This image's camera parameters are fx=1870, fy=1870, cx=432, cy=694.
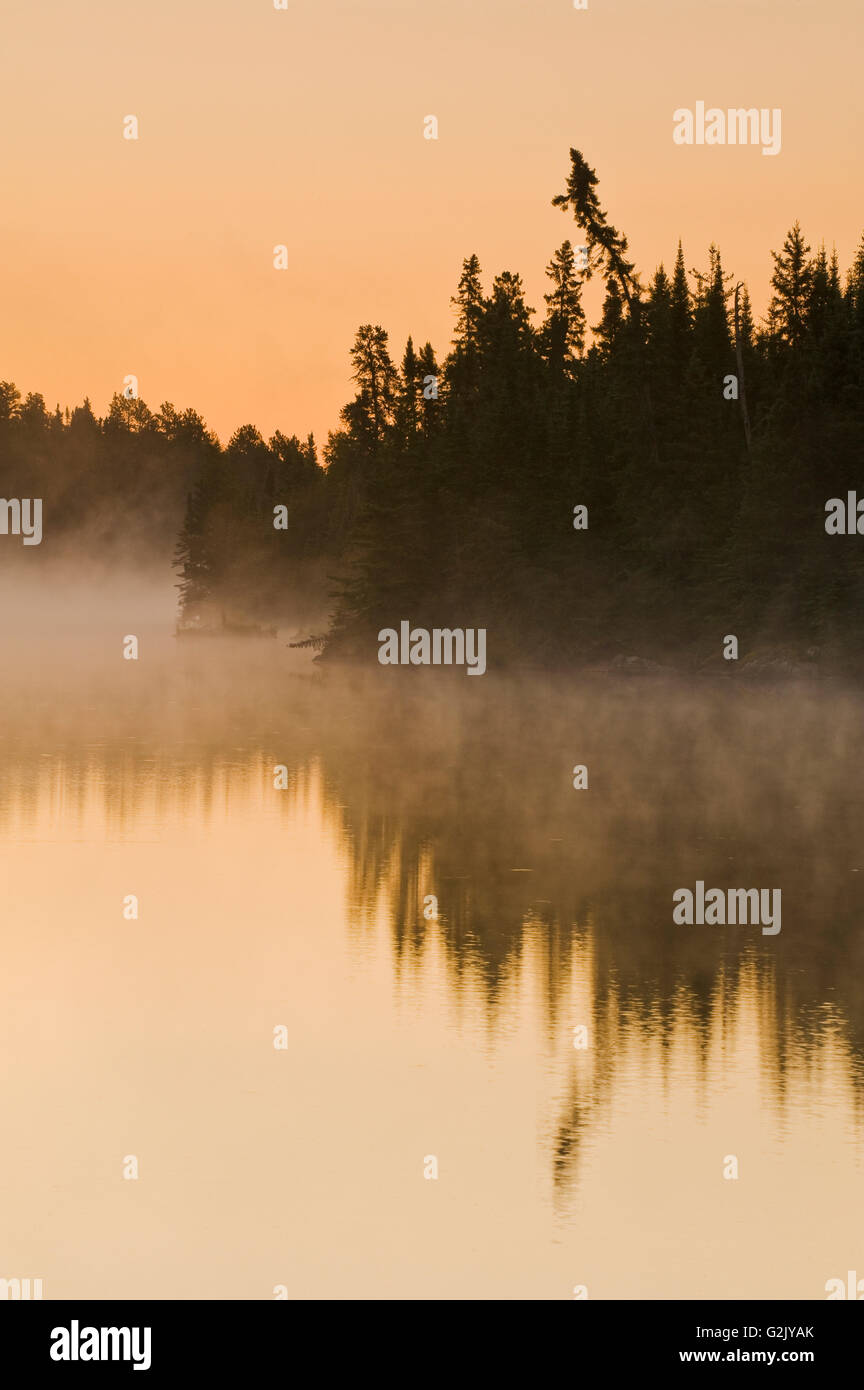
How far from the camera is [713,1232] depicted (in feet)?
37.4

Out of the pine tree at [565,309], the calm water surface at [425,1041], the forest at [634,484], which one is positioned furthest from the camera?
the pine tree at [565,309]

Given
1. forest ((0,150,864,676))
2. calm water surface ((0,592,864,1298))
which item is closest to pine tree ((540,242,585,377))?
forest ((0,150,864,676))

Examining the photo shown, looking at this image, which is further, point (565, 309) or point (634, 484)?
point (565, 309)

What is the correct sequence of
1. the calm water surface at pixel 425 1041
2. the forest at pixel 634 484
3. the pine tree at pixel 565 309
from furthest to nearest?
the pine tree at pixel 565 309, the forest at pixel 634 484, the calm water surface at pixel 425 1041

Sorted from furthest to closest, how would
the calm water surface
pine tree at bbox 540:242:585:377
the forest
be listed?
1. pine tree at bbox 540:242:585:377
2. the forest
3. the calm water surface

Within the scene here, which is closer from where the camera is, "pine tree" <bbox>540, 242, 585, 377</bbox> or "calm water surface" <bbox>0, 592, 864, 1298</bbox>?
"calm water surface" <bbox>0, 592, 864, 1298</bbox>

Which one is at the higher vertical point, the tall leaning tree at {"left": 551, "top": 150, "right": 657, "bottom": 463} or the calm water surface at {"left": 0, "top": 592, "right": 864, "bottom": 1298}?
the tall leaning tree at {"left": 551, "top": 150, "right": 657, "bottom": 463}

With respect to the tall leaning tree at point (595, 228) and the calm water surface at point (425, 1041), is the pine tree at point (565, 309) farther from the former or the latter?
the calm water surface at point (425, 1041)

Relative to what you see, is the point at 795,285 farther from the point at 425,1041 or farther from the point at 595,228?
the point at 425,1041

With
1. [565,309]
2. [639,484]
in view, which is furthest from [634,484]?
[565,309]

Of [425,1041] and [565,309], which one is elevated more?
[565,309]

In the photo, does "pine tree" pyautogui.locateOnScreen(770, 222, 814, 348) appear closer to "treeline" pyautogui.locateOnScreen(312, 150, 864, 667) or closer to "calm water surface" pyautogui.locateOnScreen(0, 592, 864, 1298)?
"treeline" pyautogui.locateOnScreen(312, 150, 864, 667)

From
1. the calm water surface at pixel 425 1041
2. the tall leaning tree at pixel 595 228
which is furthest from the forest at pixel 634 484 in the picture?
the calm water surface at pixel 425 1041
